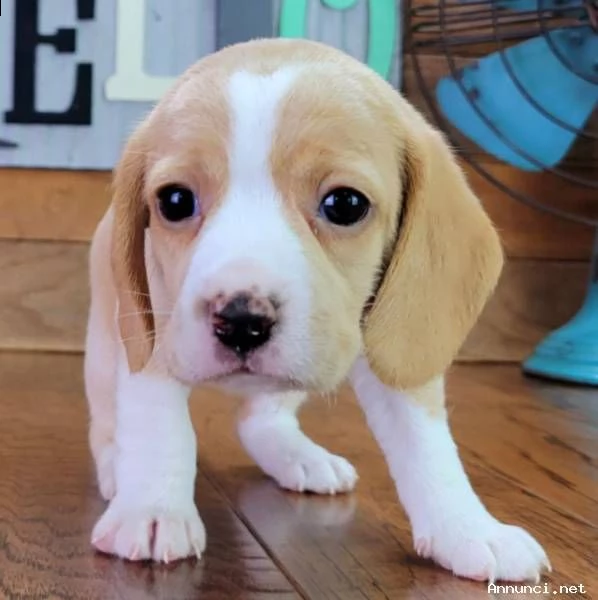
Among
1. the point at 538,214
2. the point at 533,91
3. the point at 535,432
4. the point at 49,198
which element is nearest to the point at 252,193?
the point at 535,432

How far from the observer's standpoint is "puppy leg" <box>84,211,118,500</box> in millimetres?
1514

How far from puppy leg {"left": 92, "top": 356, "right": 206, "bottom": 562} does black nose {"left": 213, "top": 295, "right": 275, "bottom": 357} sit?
0.22 m

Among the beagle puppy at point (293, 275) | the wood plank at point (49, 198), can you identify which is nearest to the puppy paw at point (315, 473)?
the beagle puppy at point (293, 275)

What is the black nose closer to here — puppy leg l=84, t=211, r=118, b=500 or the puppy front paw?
the puppy front paw

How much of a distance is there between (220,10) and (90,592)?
2077 mm

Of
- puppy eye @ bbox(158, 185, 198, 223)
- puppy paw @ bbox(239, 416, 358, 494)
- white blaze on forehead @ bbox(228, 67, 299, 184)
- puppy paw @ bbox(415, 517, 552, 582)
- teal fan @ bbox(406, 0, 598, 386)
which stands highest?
white blaze on forehead @ bbox(228, 67, 299, 184)

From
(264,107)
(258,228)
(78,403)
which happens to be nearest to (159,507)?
(258,228)

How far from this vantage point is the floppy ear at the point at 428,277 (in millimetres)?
1272

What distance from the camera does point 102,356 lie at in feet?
5.06

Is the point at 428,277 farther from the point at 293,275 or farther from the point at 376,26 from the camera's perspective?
the point at 376,26

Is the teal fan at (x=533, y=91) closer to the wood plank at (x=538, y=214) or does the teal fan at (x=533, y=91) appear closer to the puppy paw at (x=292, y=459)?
the wood plank at (x=538, y=214)

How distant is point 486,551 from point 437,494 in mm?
87

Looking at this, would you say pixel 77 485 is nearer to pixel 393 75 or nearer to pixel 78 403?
pixel 78 403

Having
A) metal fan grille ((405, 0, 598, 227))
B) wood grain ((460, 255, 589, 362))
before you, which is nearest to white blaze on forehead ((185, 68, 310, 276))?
metal fan grille ((405, 0, 598, 227))
